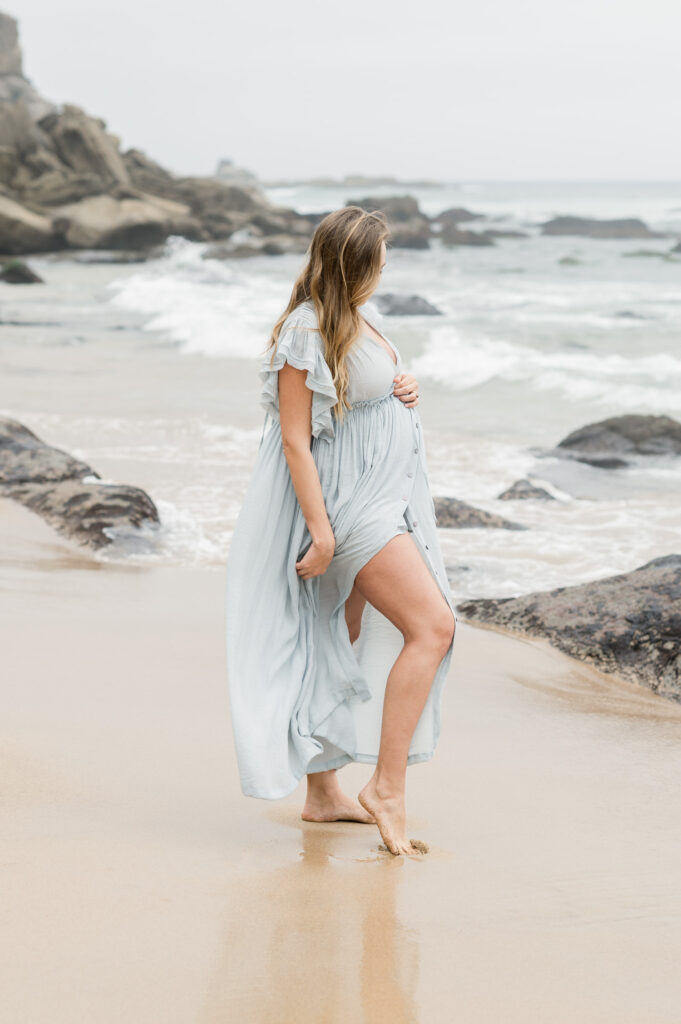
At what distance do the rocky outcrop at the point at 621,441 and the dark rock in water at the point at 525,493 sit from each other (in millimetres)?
1619

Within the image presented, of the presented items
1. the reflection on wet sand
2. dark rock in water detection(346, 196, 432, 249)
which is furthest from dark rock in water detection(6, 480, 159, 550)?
dark rock in water detection(346, 196, 432, 249)

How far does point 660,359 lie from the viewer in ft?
55.8

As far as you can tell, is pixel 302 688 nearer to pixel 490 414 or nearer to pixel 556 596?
pixel 556 596

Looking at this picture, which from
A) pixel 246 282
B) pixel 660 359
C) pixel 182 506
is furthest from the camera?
pixel 246 282

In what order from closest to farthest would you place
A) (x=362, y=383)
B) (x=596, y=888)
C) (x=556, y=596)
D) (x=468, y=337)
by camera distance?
(x=596, y=888) → (x=362, y=383) → (x=556, y=596) → (x=468, y=337)

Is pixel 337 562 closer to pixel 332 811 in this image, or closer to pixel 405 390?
pixel 405 390

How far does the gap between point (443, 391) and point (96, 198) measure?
31980 millimetres

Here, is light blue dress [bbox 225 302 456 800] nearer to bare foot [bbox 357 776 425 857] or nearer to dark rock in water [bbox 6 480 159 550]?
bare foot [bbox 357 776 425 857]

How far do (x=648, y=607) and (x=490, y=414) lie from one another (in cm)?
820

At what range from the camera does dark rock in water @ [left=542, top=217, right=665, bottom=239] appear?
53.2m

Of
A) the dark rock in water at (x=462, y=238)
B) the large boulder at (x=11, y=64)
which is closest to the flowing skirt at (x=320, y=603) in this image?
the dark rock in water at (x=462, y=238)

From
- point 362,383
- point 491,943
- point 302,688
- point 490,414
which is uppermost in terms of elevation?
point 362,383

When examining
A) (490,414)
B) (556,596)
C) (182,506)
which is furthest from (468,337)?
(556,596)

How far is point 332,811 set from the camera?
3.12 m
